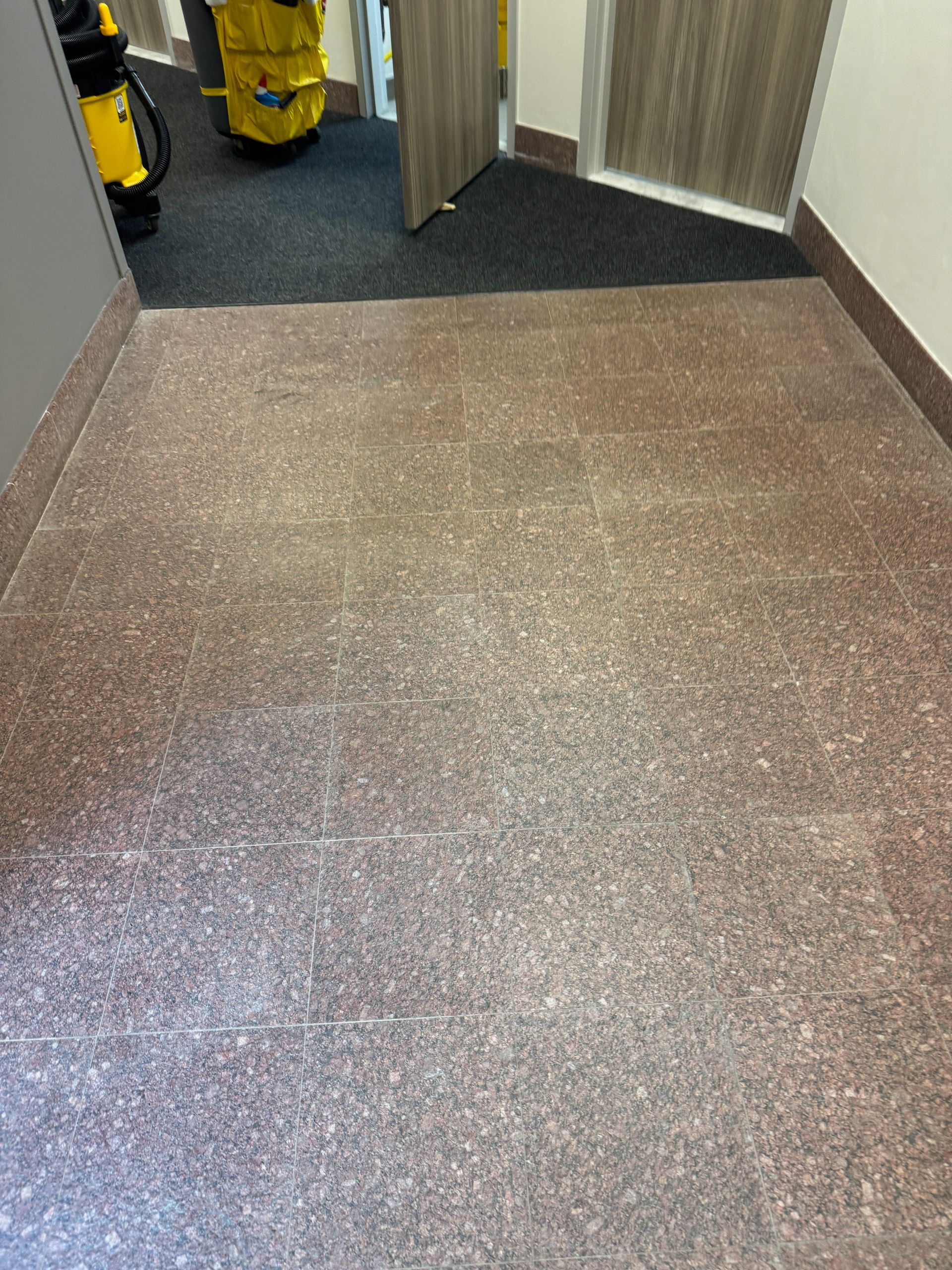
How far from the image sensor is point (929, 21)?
7.86ft

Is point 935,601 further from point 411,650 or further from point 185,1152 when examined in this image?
point 185,1152

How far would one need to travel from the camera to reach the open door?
305 cm

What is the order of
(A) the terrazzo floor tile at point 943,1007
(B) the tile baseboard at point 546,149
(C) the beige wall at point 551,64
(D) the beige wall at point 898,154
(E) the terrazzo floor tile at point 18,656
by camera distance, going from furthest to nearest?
(B) the tile baseboard at point 546,149 < (C) the beige wall at point 551,64 < (D) the beige wall at point 898,154 < (E) the terrazzo floor tile at point 18,656 < (A) the terrazzo floor tile at point 943,1007

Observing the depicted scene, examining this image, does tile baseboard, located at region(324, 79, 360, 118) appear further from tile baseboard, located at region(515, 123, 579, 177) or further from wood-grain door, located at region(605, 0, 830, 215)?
wood-grain door, located at region(605, 0, 830, 215)

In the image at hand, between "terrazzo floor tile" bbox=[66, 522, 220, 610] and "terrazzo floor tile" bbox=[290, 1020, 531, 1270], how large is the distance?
3.49 feet

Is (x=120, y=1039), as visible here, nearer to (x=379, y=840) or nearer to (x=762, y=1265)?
Result: (x=379, y=840)

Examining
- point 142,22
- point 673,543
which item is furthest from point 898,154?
point 142,22

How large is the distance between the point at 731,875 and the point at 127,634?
1296 mm

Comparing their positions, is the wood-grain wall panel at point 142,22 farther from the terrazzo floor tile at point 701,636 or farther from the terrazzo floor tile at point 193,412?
the terrazzo floor tile at point 701,636

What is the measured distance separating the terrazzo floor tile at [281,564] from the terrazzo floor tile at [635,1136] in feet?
3.47

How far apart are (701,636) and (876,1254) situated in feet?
3.55

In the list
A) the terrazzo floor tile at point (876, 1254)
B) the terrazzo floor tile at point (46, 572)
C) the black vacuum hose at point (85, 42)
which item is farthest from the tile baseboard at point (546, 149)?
the terrazzo floor tile at point (876, 1254)

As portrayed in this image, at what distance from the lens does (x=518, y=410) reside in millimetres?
2535

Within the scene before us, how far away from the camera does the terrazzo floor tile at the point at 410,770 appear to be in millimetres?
1552
